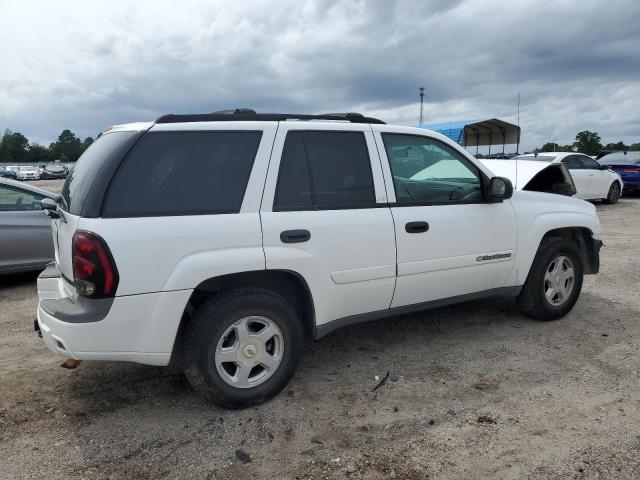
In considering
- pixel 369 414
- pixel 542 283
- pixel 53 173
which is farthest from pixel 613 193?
pixel 53 173

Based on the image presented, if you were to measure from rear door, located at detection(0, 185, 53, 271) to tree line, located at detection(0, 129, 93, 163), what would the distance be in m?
104

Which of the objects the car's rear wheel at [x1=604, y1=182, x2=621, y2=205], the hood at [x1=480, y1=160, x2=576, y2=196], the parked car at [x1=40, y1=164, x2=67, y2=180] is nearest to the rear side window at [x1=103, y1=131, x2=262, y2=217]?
the hood at [x1=480, y1=160, x2=576, y2=196]

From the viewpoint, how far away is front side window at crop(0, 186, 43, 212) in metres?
6.41

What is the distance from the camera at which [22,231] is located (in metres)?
6.33

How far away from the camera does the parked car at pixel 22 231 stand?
20.6ft

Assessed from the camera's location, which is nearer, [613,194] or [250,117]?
[250,117]

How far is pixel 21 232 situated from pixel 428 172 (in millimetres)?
4980

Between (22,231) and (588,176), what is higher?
(588,176)

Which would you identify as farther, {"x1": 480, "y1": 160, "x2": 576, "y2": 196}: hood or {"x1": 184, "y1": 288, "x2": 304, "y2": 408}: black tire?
{"x1": 480, "y1": 160, "x2": 576, "y2": 196}: hood

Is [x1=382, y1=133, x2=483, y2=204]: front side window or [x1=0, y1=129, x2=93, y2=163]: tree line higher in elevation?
[x1=0, y1=129, x2=93, y2=163]: tree line

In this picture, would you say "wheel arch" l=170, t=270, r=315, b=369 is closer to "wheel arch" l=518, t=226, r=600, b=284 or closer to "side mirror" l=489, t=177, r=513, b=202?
"side mirror" l=489, t=177, r=513, b=202

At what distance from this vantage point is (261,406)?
339cm

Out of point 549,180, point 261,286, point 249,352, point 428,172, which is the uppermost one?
point 428,172

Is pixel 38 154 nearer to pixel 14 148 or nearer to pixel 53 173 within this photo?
pixel 14 148
